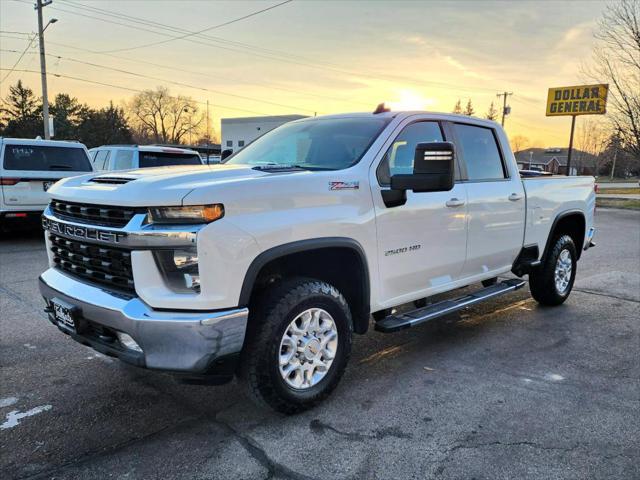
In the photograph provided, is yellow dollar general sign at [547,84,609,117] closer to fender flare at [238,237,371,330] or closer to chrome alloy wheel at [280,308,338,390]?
fender flare at [238,237,371,330]

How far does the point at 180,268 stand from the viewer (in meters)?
2.70

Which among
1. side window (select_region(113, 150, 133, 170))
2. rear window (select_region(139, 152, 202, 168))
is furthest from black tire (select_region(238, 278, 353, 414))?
side window (select_region(113, 150, 133, 170))

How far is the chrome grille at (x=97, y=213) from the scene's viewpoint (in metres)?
2.76

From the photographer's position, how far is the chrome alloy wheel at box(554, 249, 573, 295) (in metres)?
5.94

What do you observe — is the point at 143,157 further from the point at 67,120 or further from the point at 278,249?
the point at 67,120

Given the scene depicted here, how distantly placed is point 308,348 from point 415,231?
1.26m

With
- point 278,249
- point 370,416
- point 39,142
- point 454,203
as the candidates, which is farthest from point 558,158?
point 278,249

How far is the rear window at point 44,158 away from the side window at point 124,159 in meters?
0.87

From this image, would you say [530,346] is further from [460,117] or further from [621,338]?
[460,117]

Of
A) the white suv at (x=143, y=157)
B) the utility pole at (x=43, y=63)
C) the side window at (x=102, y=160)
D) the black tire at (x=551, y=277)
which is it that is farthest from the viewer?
the utility pole at (x=43, y=63)

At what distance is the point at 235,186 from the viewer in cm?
282

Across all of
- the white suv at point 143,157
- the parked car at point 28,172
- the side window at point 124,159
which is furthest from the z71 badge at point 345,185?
the side window at point 124,159

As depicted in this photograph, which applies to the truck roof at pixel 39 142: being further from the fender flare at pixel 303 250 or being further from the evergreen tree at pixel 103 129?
the evergreen tree at pixel 103 129

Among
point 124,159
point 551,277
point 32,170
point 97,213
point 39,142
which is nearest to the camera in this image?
point 97,213
